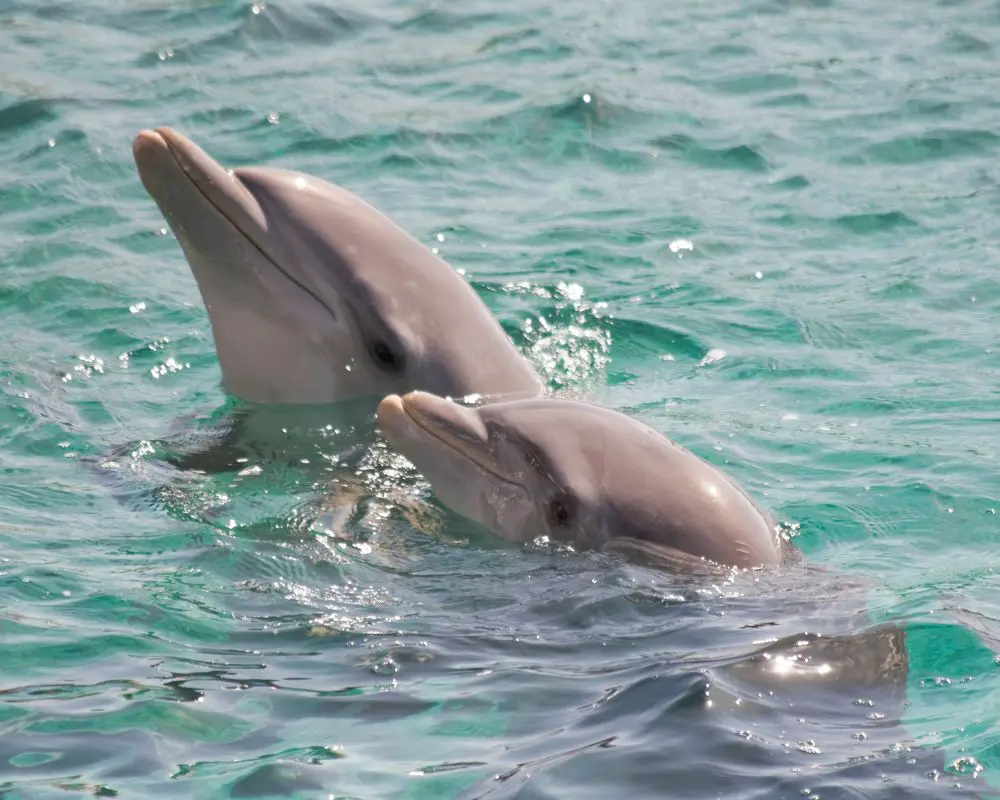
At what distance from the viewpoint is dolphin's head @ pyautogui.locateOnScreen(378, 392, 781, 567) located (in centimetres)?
614

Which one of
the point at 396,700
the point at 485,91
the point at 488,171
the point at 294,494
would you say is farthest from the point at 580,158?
the point at 396,700

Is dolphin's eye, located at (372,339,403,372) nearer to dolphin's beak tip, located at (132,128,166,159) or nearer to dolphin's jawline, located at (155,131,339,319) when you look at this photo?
dolphin's jawline, located at (155,131,339,319)

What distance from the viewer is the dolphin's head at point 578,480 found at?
20.1ft

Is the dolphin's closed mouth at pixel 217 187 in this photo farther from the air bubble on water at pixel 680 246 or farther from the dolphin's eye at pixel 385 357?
the air bubble on water at pixel 680 246

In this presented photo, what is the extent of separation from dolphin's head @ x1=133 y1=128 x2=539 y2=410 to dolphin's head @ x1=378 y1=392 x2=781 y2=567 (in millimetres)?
939

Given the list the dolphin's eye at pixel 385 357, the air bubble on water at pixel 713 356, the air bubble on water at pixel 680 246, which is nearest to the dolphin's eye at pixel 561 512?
the dolphin's eye at pixel 385 357

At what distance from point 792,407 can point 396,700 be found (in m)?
4.94

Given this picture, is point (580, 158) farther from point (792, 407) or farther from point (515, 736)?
point (515, 736)

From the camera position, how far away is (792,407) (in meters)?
9.59

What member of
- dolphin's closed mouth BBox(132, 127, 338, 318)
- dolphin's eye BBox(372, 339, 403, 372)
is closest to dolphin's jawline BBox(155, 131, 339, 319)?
dolphin's closed mouth BBox(132, 127, 338, 318)

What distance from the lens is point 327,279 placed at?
24.8ft

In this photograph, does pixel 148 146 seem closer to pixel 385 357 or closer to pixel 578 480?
pixel 385 357

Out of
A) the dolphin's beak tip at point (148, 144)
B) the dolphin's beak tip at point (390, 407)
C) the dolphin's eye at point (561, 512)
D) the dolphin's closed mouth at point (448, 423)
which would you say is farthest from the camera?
the dolphin's beak tip at point (148, 144)

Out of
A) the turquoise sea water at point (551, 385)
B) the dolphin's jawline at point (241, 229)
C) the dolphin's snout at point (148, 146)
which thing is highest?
the dolphin's snout at point (148, 146)
